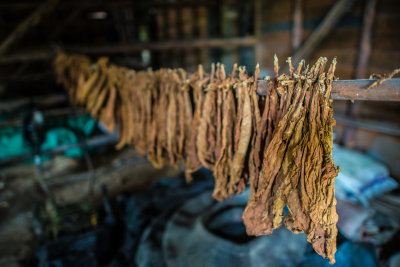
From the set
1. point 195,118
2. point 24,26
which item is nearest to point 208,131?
point 195,118

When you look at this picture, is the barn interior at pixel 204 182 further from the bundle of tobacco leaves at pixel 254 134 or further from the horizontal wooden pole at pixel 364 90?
the bundle of tobacco leaves at pixel 254 134

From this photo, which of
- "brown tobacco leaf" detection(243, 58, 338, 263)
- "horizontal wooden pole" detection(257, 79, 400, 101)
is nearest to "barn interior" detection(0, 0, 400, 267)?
"horizontal wooden pole" detection(257, 79, 400, 101)

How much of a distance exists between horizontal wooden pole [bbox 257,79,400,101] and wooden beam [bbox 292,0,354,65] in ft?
11.4

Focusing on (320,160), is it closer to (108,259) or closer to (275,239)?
(275,239)

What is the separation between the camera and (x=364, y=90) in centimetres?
109

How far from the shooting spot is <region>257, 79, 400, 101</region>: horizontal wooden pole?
1.01m

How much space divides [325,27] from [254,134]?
4.42 meters

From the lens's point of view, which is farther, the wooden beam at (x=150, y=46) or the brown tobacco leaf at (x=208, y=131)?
the wooden beam at (x=150, y=46)

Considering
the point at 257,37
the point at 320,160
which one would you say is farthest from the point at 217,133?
the point at 257,37

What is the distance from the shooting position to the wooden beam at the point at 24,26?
3563 mm

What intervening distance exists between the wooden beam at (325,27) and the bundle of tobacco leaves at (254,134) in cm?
314

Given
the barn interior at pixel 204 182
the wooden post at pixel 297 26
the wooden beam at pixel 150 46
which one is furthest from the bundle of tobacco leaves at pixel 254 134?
the wooden post at pixel 297 26

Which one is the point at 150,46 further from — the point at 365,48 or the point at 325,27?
the point at 365,48

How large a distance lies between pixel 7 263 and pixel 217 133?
17.2ft
